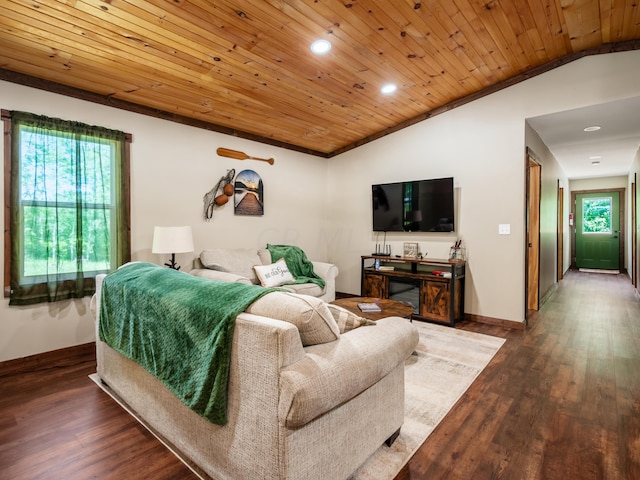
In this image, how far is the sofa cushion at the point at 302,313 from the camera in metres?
1.36

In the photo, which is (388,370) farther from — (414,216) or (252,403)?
(414,216)

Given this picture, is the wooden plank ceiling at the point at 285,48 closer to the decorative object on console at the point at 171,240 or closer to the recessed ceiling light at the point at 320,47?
the recessed ceiling light at the point at 320,47

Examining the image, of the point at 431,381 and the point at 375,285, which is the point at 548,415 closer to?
the point at 431,381

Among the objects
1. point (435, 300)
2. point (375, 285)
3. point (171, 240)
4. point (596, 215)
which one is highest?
point (596, 215)

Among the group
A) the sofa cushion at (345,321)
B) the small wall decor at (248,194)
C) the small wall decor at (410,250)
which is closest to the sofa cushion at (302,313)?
the sofa cushion at (345,321)

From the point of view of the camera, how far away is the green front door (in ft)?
28.3

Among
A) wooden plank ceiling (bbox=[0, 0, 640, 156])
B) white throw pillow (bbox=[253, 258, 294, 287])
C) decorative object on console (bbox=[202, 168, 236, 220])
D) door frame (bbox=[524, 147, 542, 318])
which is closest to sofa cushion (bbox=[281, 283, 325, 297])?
white throw pillow (bbox=[253, 258, 294, 287])

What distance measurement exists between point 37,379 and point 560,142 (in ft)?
21.7

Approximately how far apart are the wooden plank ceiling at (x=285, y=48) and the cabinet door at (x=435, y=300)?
2.28 metres

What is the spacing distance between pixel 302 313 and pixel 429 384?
5.56 feet

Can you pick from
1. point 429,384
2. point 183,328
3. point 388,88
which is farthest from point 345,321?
point 388,88

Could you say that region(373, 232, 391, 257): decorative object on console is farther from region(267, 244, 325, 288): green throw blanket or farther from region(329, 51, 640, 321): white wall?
region(267, 244, 325, 288): green throw blanket

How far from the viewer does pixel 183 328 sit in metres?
1.56

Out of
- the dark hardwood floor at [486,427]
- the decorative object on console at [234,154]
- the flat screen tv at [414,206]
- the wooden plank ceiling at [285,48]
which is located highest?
the wooden plank ceiling at [285,48]
